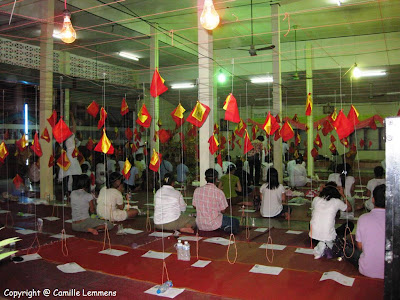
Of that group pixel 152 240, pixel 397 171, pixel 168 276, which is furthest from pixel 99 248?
pixel 397 171

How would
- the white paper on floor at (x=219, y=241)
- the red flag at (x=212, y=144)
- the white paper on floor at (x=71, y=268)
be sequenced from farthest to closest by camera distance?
the red flag at (x=212, y=144), the white paper on floor at (x=219, y=241), the white paper on floor at (x=71, y=268)

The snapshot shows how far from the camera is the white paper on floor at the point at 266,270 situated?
11.1ft

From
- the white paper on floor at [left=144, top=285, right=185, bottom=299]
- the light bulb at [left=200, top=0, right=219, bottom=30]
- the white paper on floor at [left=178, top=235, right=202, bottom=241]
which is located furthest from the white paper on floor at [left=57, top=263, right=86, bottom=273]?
the light bulb at [left=200, top=0, right=219, bottom=30]

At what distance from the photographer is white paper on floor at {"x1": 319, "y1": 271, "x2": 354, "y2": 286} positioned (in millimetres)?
3045

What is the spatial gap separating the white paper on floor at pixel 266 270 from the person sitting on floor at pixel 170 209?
60.8 inches

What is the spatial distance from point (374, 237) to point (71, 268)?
283 centimetres

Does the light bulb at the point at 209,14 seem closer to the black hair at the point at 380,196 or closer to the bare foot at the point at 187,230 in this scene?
the black hair at the point at 380,196

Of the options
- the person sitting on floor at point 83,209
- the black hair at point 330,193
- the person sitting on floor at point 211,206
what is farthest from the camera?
the person sitting on floor at point 83,209

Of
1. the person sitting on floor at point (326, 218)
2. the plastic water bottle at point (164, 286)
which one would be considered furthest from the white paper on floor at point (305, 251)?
the plastic water bottle at point (164, 286)

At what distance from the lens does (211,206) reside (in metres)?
4.86

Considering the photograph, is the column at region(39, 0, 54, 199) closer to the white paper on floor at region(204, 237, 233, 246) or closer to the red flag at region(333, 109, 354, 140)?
the white paper on floor at region(204, 237, 233, 246)

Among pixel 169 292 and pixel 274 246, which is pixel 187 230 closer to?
pixel 274 246

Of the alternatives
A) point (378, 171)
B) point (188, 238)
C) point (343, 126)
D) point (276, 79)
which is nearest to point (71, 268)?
point (188, 238)

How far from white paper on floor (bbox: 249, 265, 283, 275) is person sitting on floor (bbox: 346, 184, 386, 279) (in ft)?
2.46
